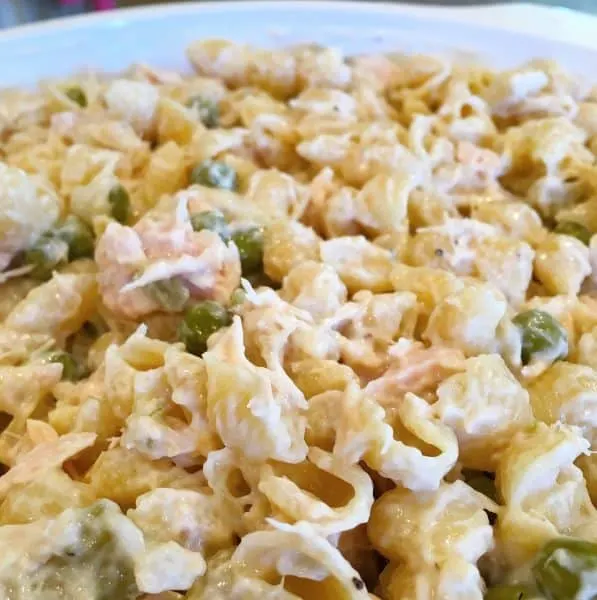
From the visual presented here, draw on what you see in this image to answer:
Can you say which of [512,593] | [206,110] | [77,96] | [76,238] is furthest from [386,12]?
[512,593]

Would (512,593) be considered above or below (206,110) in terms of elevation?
below

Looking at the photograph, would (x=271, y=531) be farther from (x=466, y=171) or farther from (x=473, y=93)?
(x=473, y=93)

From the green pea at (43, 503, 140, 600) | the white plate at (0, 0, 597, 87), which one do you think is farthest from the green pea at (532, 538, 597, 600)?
the white plate at (0, 0, 597, 87)

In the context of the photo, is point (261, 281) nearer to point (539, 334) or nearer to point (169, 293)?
point (169, 293)

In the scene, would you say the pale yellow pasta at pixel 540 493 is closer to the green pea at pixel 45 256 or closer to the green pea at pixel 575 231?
the green pea at pixel 575 231

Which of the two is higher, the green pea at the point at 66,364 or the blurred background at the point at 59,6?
the blurred background at the point at 59,6

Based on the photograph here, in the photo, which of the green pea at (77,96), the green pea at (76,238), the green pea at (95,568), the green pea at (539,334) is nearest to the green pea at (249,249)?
the green pea at (76,238)
